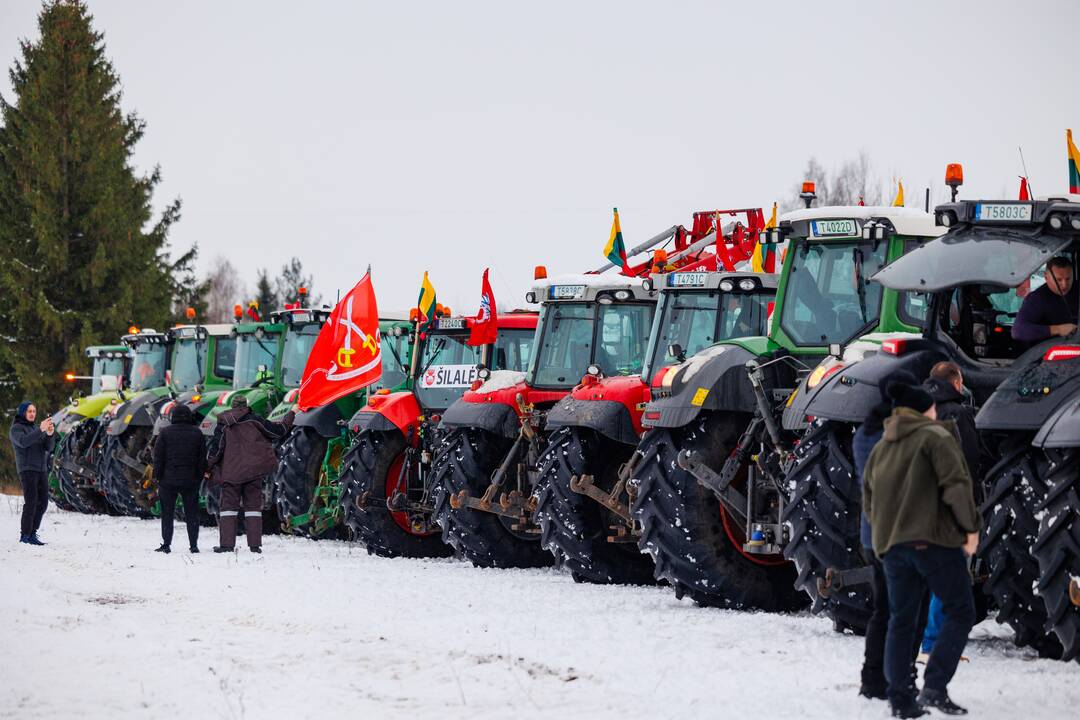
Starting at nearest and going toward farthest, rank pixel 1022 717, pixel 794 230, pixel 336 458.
A: pixel 1022 717 < pixel 794 230 < pixel 336 458

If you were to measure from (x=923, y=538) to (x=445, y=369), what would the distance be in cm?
1094

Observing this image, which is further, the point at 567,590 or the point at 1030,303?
the point at 567,590

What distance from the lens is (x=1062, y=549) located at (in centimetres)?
770

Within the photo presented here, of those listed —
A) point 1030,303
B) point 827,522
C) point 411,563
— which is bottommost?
point 411,563

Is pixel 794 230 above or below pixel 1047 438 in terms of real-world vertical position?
above

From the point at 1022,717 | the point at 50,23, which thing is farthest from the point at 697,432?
the point at 50,23

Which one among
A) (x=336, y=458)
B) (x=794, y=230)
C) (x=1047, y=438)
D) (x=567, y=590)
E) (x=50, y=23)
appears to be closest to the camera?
(x=1047, y=438)

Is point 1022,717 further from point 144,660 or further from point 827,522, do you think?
point 144,660

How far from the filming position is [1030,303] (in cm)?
888

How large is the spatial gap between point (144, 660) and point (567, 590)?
4.62m

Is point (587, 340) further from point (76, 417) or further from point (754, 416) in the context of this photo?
point (76, 417)

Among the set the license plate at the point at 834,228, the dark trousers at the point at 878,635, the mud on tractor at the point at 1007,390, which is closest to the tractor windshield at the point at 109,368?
the license plate at the point at 834,228

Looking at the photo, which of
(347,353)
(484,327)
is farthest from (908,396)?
(347,353)

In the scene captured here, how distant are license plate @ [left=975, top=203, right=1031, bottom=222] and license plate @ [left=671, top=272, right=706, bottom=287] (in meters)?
4.31
